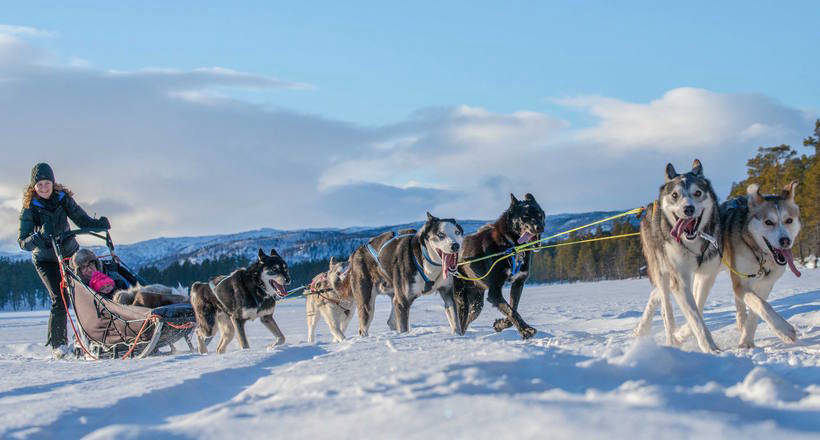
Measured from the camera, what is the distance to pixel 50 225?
7.04m

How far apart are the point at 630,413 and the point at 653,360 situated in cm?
67

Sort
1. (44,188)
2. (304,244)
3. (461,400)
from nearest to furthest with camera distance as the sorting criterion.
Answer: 1. (461,400)
2. (44,188)
3. (304,244)

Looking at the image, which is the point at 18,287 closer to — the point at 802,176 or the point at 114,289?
the point at 802,176

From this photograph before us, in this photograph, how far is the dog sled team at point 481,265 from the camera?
4.71 m

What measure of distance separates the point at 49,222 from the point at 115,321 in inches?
44.9

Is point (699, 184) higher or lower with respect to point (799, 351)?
higher

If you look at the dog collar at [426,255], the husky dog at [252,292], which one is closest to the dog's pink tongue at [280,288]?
the husky dog at [252,292]

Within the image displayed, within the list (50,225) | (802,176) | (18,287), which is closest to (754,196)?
(50,225)

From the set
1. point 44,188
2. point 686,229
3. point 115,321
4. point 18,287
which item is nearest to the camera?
point 686,229

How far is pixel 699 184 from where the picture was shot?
15.5 ft

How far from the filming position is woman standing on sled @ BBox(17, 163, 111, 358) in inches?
274

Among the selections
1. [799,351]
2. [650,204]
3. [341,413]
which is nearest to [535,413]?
[341,413]

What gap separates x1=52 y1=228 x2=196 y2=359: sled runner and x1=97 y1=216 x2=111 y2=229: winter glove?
0.23 feet

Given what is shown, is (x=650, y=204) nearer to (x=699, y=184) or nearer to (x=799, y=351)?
(x=699, y=184)
